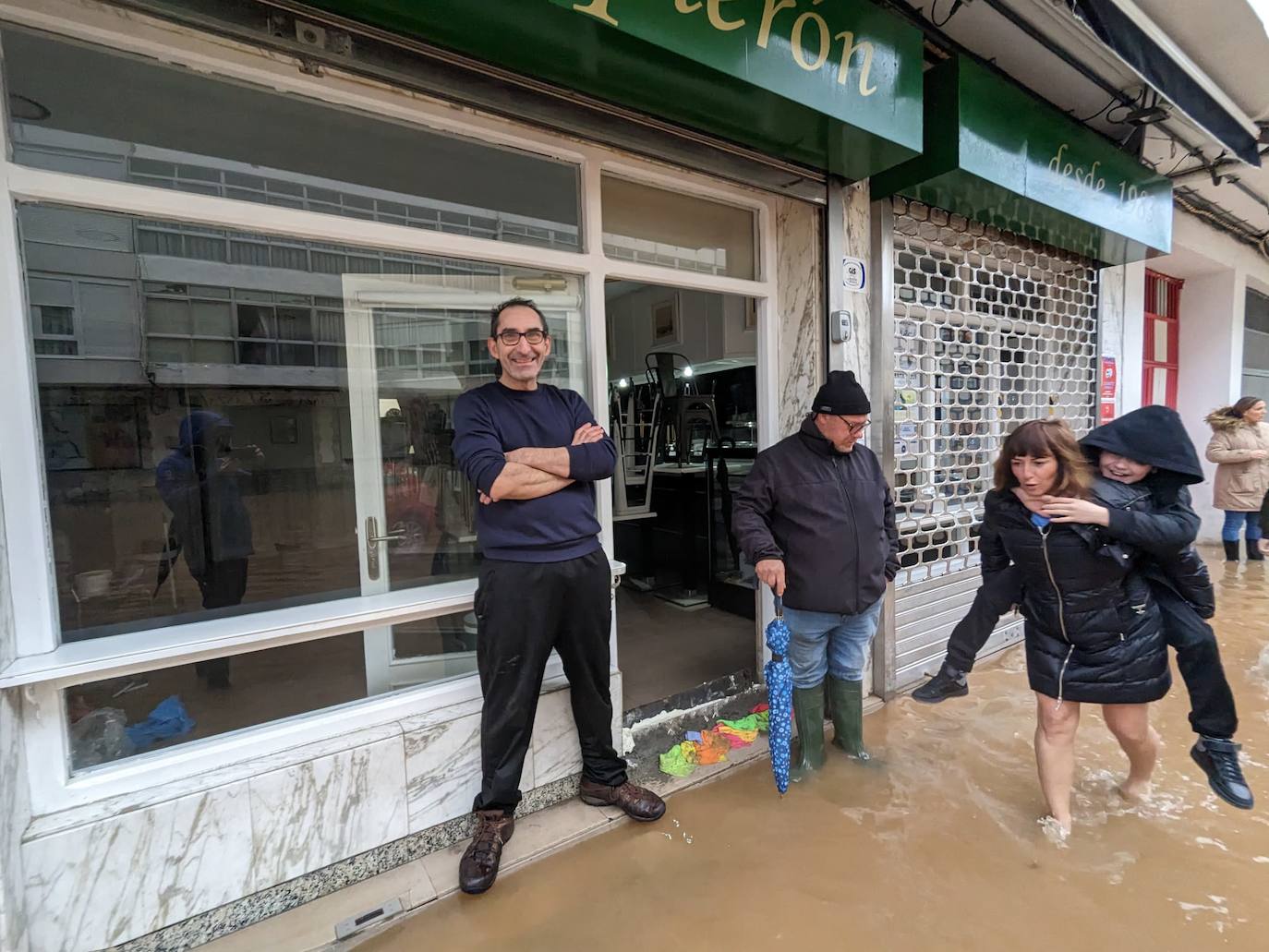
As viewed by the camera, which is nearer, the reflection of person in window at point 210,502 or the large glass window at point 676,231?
the reflection of person in window at point 210,502

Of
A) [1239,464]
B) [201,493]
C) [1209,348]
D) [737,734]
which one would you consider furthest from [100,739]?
[1209,348]

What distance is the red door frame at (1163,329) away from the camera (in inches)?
242

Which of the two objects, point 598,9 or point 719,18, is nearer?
point 598,9

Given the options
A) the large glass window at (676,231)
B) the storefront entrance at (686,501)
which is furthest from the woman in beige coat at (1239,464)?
the large glass window at (676,231)

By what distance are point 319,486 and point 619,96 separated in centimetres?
204

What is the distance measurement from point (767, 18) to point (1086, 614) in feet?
7.04

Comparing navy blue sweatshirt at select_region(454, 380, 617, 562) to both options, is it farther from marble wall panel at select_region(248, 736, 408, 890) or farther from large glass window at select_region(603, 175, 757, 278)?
large glass window at select_region(603, 175, 757, 278)

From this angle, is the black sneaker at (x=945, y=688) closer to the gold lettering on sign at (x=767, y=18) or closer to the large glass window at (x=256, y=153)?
the large glass window at (x=256, y=153)

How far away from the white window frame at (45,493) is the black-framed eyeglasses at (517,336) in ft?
1.32

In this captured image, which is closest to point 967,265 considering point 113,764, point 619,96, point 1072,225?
point 1072,225

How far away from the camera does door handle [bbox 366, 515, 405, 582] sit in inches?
87.7

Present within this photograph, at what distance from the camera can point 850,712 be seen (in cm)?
250

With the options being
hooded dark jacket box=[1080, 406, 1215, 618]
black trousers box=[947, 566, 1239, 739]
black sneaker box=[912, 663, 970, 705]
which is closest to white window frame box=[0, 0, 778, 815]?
black sneaker box=[912, 663, 970, 705]

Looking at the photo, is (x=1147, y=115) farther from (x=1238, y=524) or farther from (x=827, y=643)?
(x=1238, y=524)
